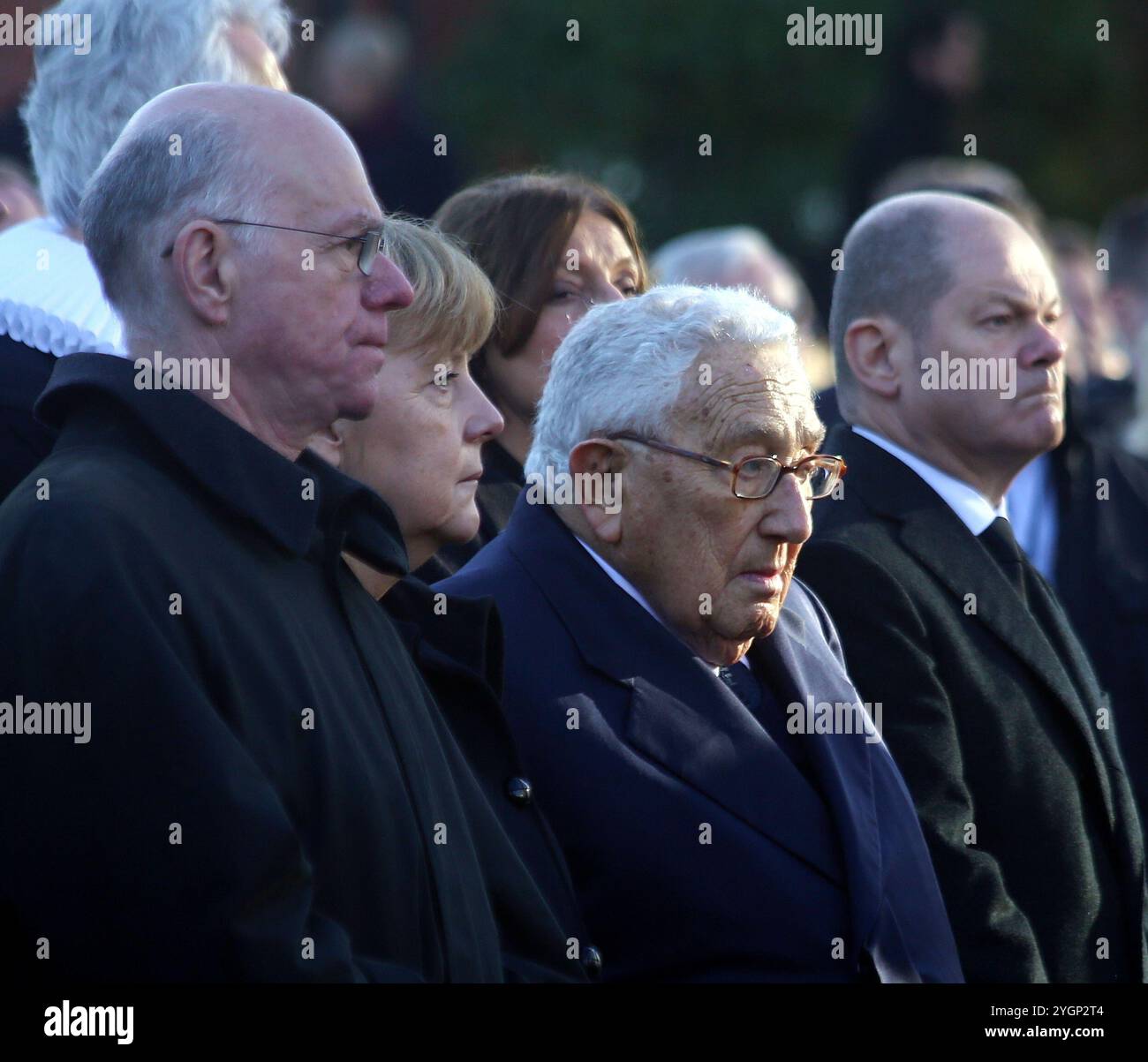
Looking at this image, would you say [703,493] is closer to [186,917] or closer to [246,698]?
[246,698]

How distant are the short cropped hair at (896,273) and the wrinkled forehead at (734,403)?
2.94ft

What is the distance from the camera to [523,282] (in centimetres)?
392

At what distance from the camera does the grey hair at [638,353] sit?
324 centimetres

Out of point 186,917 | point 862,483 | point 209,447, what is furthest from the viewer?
point 862,483

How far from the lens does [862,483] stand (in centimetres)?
384

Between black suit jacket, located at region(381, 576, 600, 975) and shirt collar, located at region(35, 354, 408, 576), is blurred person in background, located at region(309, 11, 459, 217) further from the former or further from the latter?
shirt collar, located at region(35, 354, 408, 576)

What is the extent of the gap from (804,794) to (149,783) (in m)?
1.39

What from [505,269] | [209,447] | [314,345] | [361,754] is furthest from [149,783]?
[505,269]

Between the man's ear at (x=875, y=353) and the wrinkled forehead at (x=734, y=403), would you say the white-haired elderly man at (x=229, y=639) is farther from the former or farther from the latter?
the man's ear at (x=875, y=353)

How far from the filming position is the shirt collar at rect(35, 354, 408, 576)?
91.2 inches

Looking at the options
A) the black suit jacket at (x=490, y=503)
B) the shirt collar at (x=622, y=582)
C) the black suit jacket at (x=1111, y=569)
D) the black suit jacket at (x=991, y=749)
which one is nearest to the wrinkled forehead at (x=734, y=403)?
the shirt collar at (x=622, y=582)

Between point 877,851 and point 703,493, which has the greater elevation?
point 703,493

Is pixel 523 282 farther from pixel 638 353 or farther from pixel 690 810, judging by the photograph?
pixel 690 810

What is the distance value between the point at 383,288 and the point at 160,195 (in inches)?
13.4
